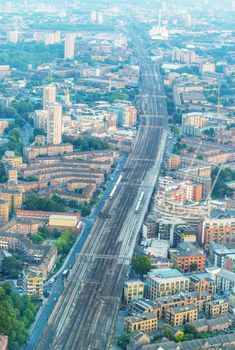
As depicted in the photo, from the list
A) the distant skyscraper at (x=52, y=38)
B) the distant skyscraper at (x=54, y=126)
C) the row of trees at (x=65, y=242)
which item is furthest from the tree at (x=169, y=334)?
the distant skyscraper at (x=52, y=38)

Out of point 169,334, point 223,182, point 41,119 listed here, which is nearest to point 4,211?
point 223,182

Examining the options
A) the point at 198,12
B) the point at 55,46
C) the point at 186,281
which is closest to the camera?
the point at 186,281

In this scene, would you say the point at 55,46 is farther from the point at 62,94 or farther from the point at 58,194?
the point at 58,194

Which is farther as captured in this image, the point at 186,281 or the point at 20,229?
→ the point at 20,229

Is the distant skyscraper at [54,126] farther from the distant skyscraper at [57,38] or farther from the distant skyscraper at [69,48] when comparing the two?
the distant skyscraper at [57,38]

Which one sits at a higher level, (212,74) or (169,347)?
(169,347)

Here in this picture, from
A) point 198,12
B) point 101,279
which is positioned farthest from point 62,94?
point 198,12

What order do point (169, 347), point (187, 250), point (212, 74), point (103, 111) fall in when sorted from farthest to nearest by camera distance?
1. point (212, 74)
2. point (103, 111)
3. point (187, 250)
4. point (169, 347)

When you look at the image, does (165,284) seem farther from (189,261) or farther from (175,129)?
(175,129)
